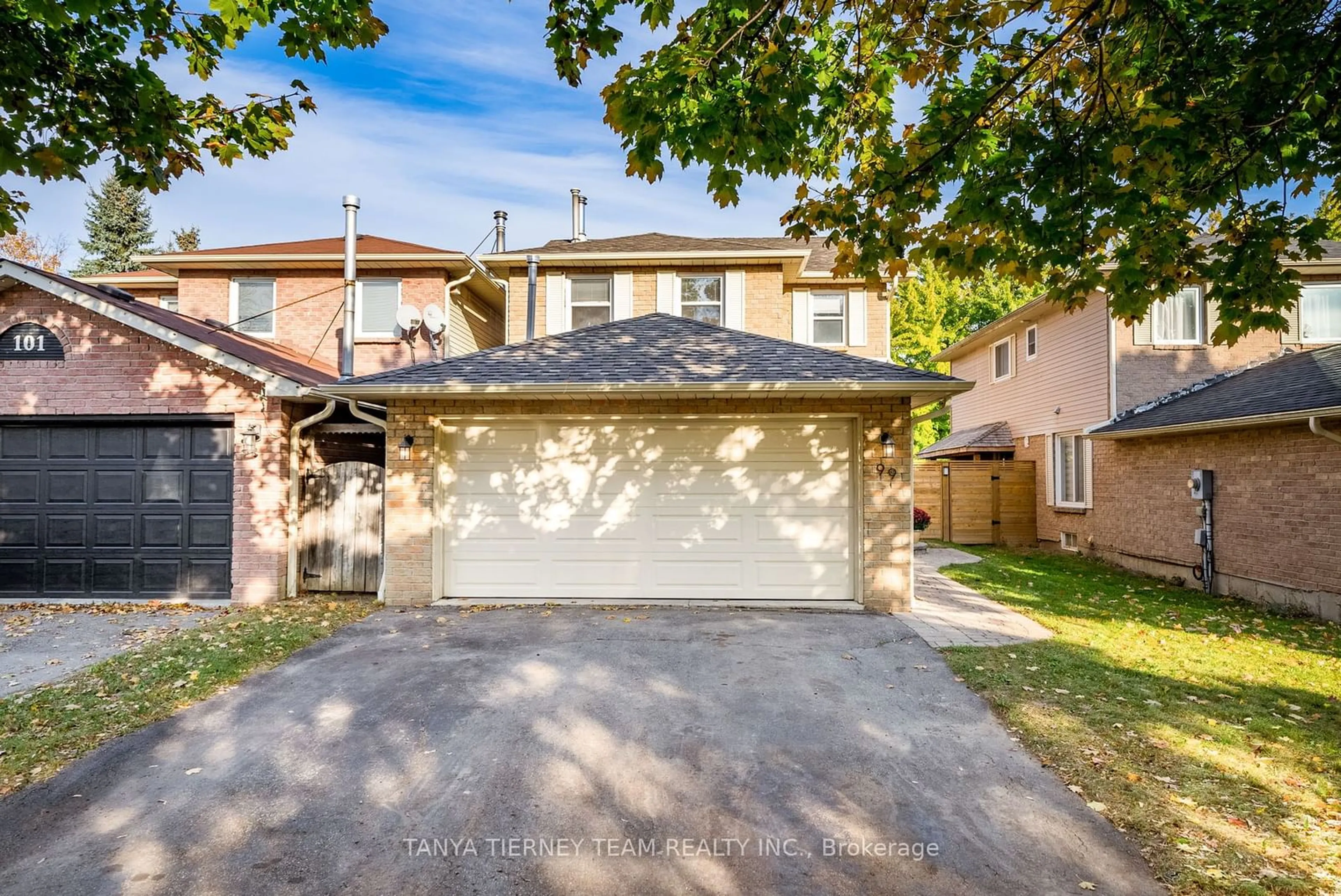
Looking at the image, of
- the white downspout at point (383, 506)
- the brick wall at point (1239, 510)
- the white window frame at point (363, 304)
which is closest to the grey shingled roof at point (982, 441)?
the brick wall at point (1239, 510)

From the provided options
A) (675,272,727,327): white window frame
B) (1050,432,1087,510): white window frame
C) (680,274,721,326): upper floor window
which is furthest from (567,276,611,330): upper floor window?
(1050,432,1087,510): white window frame

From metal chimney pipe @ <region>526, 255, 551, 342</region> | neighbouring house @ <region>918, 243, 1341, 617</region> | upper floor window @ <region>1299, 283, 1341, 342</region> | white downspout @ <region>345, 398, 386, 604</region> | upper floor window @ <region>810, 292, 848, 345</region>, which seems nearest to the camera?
white downspout @ <region>345, 398, 386, 604</region>

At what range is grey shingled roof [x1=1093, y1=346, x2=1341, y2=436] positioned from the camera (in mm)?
8336

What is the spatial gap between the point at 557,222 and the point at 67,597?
1284 cm

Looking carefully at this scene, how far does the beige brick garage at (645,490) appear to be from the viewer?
7621 mm

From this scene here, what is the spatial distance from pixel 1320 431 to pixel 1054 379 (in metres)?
7.14

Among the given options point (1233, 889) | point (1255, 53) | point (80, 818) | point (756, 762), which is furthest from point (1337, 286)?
point (80, 818)

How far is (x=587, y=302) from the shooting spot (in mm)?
13531

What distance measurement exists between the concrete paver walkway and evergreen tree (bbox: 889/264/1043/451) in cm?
1568

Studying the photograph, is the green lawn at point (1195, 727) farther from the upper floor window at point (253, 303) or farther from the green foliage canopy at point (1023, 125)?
the upper floor window at point (253, 303)

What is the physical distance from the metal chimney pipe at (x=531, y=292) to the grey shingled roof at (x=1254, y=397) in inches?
454

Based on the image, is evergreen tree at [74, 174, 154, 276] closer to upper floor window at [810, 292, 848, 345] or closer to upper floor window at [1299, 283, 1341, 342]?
upper floor window at [810, 292, 848, 345]

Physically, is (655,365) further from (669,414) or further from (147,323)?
(147,323)

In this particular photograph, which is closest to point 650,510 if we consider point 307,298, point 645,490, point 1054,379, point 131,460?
point 645,490
